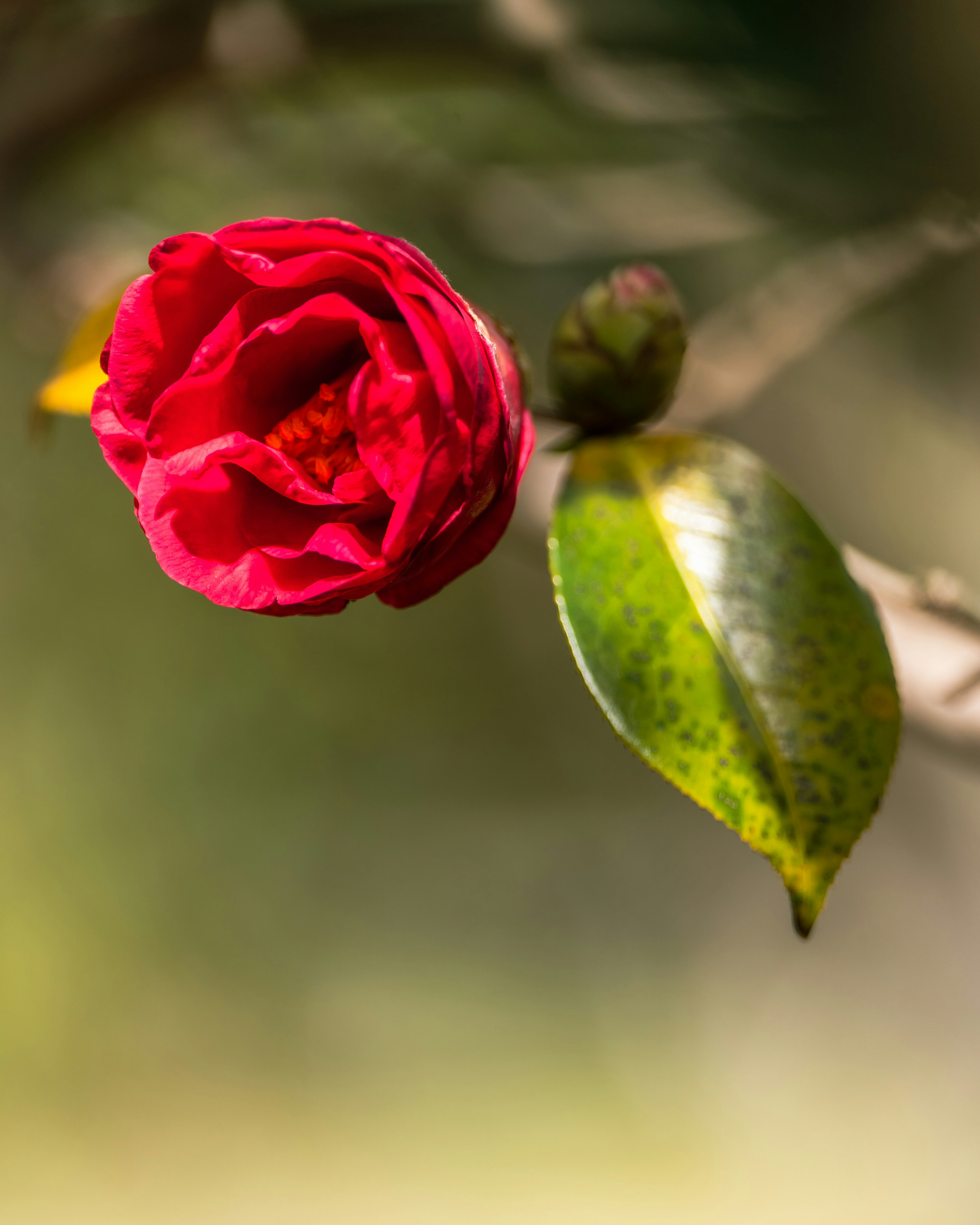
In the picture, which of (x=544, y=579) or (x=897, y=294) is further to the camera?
(x=544, y=579)

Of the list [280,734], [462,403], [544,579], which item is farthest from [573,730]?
[462,403]

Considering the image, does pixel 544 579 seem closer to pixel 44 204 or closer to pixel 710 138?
pixel 710 138

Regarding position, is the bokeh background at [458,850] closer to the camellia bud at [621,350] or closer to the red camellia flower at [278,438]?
the camellia bud at [621,350]

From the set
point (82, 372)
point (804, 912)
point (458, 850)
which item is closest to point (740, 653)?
point (804, 912)

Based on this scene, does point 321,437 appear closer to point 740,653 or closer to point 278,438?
point 278,438

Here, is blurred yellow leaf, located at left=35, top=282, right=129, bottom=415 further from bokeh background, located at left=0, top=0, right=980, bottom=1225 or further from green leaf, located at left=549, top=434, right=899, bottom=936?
bokeh background, located at left=0, top=0, right=980, bottom=1225

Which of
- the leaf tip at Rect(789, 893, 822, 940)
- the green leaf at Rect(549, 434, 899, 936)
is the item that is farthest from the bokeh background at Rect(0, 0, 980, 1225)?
the leaf tip at Rect(789, 893, 822, 940)
